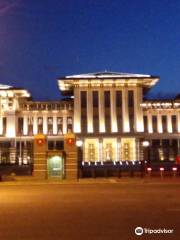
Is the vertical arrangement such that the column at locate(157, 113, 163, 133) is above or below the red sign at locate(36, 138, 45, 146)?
above

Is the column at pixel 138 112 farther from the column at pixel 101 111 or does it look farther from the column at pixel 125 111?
the column at pixel 101 111

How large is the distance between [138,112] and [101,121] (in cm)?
658

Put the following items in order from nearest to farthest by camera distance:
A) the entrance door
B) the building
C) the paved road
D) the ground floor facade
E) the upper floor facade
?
the paved road
the entrance door
the ground floor facade
the building
the upper floor facade

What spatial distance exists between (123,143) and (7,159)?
20.2m

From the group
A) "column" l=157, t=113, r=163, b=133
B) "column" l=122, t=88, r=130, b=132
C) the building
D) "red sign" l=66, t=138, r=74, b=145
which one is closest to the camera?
"red sign" l=66, t=138, r=74, b=145

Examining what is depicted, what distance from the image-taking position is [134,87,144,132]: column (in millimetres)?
78125

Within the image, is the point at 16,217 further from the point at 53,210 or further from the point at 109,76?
the point at 109,76

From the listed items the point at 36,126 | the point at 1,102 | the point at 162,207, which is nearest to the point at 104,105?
the point at 36,126

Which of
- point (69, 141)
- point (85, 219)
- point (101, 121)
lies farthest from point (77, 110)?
point (85, 219)

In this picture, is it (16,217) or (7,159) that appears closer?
(16,217)

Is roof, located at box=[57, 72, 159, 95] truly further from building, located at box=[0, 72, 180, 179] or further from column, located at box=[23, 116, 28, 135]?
column, located at box=[23, 116, 28, 135]

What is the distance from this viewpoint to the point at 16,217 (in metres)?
13.7

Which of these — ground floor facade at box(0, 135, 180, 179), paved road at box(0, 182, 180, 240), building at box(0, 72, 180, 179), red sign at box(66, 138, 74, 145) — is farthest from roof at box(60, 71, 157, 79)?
paved road at box(0, 182, 180, 240)

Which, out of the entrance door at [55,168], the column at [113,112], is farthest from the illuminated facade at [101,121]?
the entrance door at [55,168]
